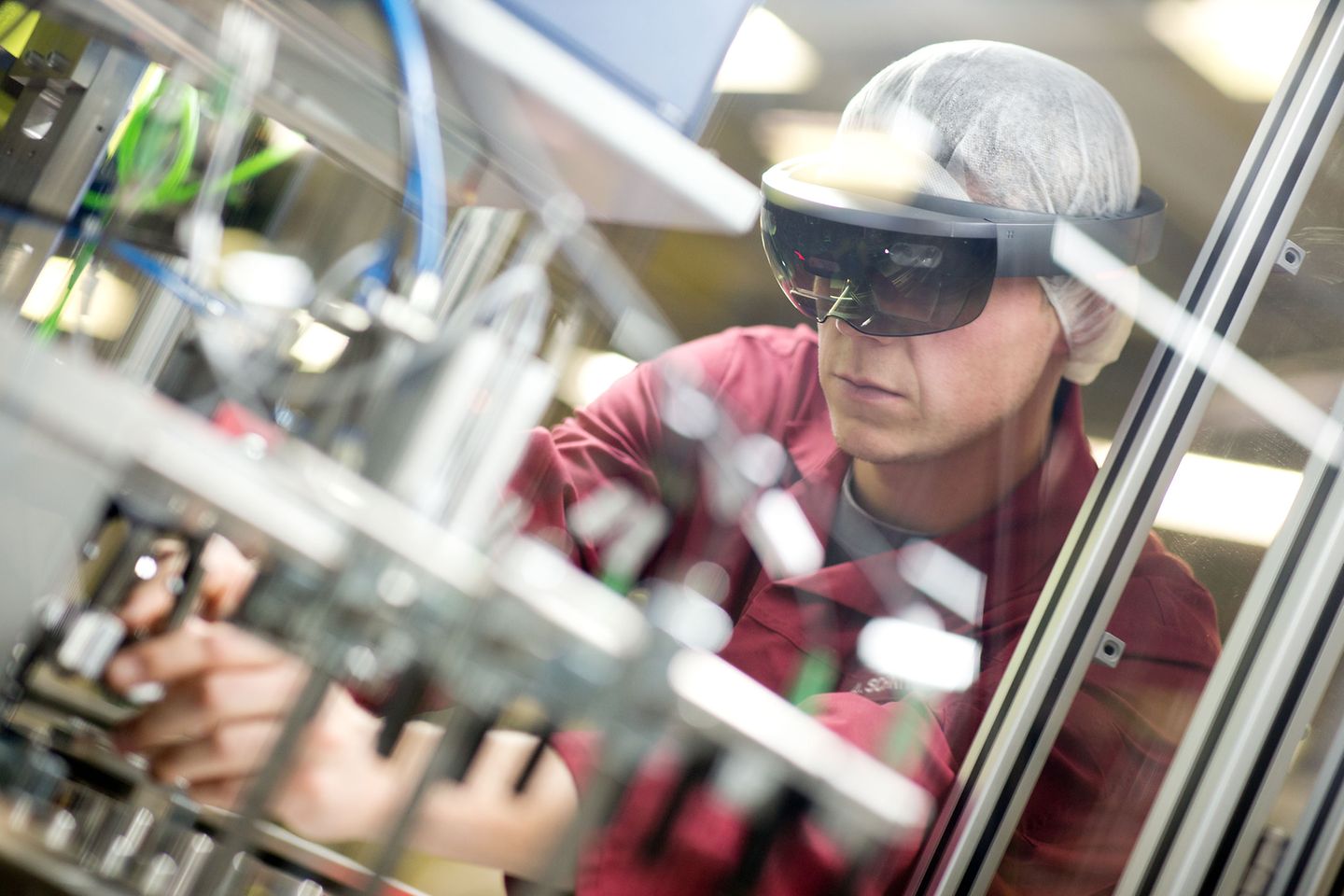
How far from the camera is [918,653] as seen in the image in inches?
39.0

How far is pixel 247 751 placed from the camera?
781mm

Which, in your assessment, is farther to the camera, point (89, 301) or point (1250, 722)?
point (1250, 722)

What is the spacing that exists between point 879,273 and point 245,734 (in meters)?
0.67

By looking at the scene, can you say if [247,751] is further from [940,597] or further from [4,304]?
[940,597]

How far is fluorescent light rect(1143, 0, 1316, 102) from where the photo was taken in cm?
108

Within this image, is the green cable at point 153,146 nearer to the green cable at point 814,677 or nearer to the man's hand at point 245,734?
the man's hand at point 245,734

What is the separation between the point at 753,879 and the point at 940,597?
1.06 ft

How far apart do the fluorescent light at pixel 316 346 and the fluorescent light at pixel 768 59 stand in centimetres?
43

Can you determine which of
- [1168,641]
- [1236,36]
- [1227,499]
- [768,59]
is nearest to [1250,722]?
[1168,641]

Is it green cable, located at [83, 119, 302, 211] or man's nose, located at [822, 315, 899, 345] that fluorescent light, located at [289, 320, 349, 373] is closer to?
green cable, located at [83, 119, 302, 211]

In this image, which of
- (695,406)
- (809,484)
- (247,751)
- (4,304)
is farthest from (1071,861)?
(4,304)

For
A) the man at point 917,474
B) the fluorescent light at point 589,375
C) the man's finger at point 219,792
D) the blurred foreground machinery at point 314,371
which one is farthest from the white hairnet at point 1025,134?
the man's finger at point 219,792

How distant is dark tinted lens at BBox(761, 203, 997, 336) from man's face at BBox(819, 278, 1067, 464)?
0.02 metres

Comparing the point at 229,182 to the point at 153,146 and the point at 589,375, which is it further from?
the point at 589,375
